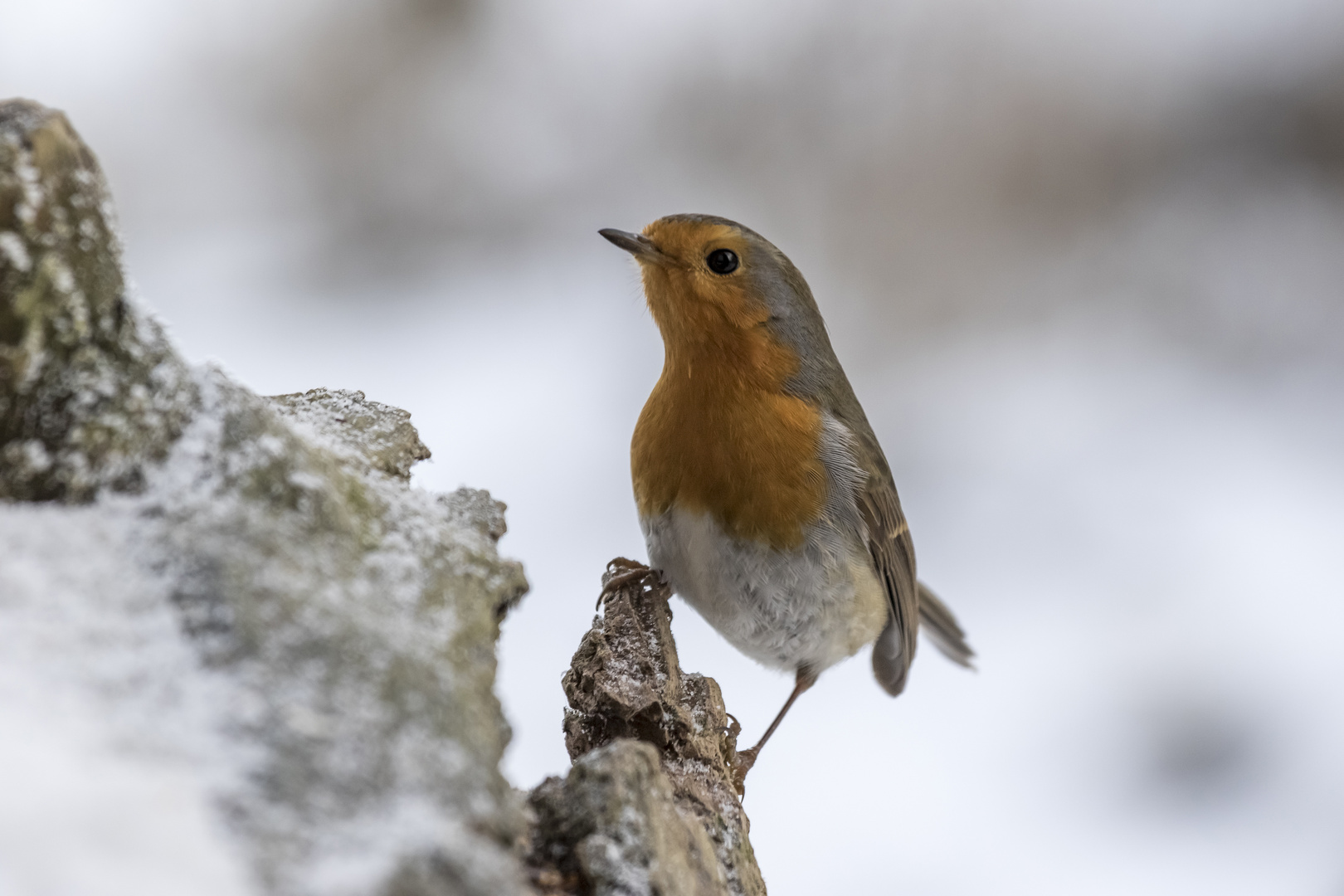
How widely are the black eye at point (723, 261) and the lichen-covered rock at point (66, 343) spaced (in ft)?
4.80

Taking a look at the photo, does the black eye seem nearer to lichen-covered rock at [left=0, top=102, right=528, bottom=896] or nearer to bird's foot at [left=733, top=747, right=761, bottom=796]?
bird's foot at [left=733, top=747, right=761, bottom=796]

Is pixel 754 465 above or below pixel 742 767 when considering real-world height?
above

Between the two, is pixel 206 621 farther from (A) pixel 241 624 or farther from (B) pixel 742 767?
(B) pixel 742 767

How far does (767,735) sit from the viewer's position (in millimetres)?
2219

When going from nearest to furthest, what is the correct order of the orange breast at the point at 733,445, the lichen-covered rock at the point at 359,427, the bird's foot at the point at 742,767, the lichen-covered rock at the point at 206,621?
the lichen-covered rock at the point at 206,621, the lichen-covered rock at the point at 359,427, the bird's foot at the point at 742,767, the orange breast at the point at 733,445

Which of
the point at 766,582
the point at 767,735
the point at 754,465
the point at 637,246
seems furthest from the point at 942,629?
the point at 637,246

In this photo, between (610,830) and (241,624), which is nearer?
(241,624)

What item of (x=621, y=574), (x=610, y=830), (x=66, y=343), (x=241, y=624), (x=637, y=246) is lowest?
(x=610, y=830)

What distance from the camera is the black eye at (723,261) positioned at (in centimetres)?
223

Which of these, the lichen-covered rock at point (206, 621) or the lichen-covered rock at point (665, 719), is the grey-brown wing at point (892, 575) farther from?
the lichen-covered rock at point (206, 621)

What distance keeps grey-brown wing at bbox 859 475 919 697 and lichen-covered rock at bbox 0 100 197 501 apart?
63.0 inches

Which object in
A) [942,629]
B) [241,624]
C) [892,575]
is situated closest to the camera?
[241,624]

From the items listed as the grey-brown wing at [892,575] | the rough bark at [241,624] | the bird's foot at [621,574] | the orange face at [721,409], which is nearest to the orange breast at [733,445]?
the orange face at [721,409]

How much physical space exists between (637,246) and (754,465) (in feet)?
1.91
